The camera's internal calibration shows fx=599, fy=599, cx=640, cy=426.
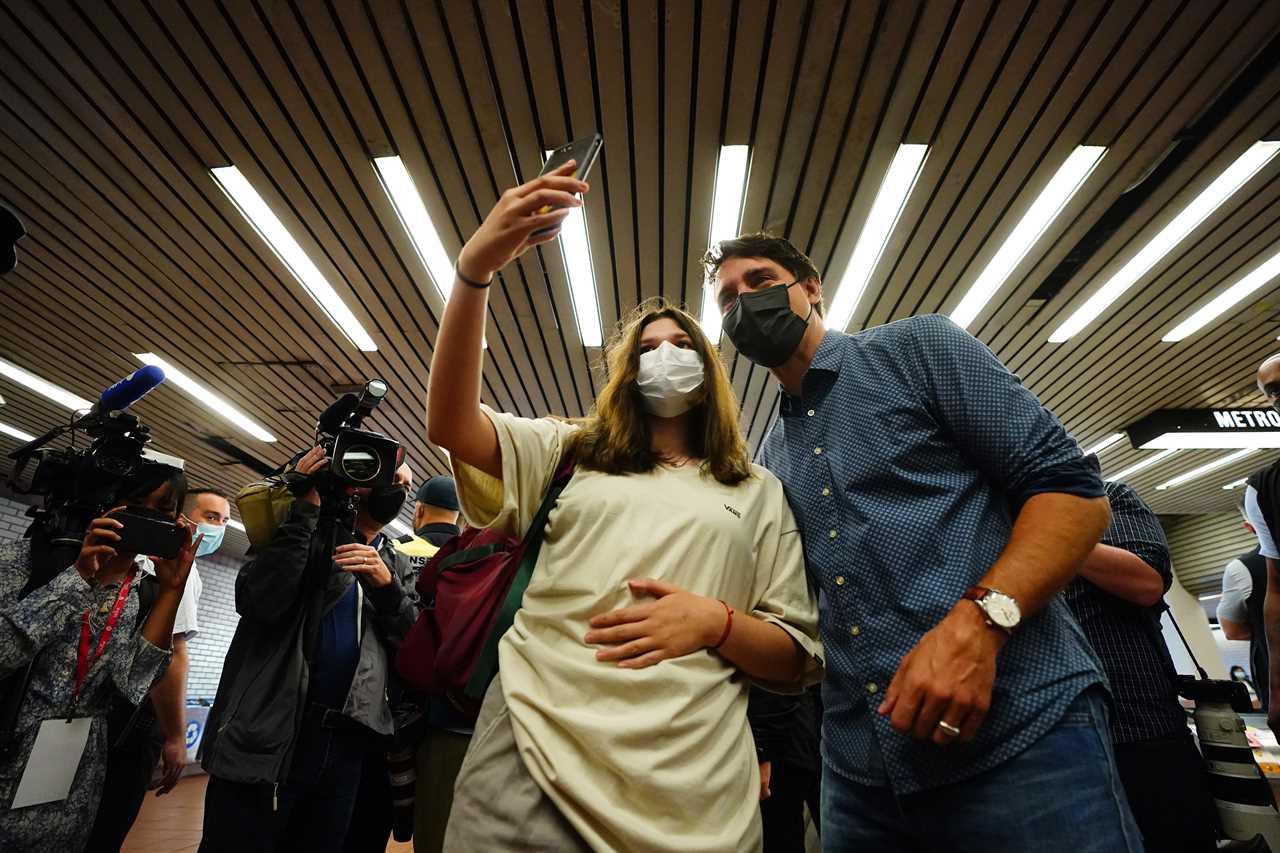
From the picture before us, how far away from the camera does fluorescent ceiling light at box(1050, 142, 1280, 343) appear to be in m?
3.72

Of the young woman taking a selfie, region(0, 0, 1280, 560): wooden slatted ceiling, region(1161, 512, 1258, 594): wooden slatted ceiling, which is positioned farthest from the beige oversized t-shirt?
region(1161, 512, 1258, 594): wooden slatted ceiling

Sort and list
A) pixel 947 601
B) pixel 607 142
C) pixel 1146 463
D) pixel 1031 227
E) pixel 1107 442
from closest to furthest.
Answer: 1. pixel 947 601
2. pixel 607 142
3. pixel 1031 227
4. pixel 1107 442
5. pixel 1146 463

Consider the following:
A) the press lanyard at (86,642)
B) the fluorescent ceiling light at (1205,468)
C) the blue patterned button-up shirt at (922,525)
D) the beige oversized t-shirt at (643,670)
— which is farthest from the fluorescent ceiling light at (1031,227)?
the fluorescent ceiling light at (1205,468)

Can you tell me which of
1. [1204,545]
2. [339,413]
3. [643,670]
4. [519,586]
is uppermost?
[1204,545]

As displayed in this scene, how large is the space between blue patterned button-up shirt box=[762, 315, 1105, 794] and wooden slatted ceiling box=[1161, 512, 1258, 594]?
13.4m

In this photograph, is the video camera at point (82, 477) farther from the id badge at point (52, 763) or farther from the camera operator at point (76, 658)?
the id badge at point (52, 763)

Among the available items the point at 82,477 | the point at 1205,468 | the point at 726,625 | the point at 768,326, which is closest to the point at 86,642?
the point at 82,477

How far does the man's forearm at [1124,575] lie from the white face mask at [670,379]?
1.12 metres

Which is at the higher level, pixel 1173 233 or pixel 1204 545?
pixel 1173 233

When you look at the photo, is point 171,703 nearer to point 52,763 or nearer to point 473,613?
point 52,763

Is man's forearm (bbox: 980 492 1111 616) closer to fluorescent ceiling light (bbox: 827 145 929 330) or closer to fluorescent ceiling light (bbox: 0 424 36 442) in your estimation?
fluorescent ceiling light (bbox: 827 145 929 330)

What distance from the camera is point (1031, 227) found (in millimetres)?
4195

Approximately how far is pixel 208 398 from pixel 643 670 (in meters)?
7.81

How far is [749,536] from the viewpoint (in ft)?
3.40
